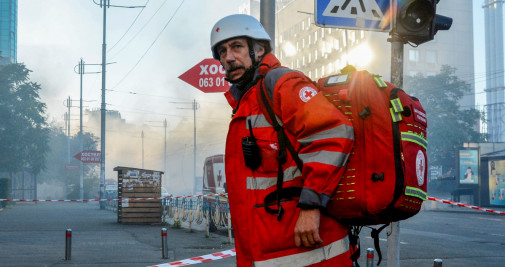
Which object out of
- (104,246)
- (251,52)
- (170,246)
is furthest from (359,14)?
(104,246)

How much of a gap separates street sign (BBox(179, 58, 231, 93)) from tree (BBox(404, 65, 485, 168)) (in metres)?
51.7

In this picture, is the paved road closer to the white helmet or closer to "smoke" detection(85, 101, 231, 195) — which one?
the white helmet

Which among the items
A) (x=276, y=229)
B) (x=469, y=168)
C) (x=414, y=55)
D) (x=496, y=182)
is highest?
(x=414, y=55)

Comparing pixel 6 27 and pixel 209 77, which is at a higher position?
pixel 6 27

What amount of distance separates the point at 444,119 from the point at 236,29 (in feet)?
206

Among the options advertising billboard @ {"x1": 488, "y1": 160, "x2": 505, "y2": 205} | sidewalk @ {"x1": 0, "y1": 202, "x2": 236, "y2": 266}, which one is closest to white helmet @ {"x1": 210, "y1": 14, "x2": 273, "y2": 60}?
sidewalk @ {"x1": 0, "y1": 202, "x2": 236, "y2": 266}

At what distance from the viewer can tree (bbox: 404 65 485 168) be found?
204ft

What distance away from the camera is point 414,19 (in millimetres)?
5711

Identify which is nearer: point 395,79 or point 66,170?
point 395,79

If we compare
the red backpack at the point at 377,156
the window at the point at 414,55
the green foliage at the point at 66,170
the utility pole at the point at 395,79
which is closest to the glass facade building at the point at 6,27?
the green foliage at the point at 66,170

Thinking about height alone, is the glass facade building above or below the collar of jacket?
above

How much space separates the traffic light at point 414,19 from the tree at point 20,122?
1709 inches

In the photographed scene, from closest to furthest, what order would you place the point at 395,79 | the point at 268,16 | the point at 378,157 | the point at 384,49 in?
1. the point at 378,157
2. the point at 395,79
3. the point at 268,16
4. the point at 384,49

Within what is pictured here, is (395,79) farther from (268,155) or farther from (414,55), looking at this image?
(414,55)
